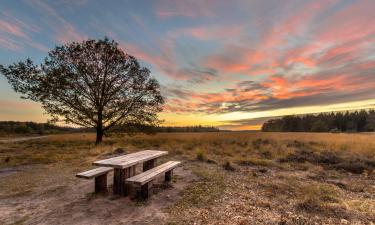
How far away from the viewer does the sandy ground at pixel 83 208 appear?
3.82m

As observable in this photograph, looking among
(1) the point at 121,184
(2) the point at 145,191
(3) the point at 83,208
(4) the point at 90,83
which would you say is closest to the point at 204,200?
Result: (2) the point at 145,191

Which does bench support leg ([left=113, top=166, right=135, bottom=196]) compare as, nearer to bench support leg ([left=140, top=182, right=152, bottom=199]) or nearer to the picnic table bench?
the picnic table bench

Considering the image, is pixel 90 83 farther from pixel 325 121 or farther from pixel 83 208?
pixel 325 121

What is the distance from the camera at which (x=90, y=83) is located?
15734mm

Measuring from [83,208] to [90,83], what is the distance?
13.1 meters

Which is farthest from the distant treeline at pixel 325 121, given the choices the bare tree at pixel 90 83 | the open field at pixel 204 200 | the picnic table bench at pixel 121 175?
the picnic table bench at pixel 121 175

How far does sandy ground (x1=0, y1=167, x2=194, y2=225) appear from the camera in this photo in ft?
12.5

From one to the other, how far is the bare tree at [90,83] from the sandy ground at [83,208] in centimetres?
1111

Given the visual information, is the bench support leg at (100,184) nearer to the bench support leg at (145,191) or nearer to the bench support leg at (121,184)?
the bench support leg at (121,184)

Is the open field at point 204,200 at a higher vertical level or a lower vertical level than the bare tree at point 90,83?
lower

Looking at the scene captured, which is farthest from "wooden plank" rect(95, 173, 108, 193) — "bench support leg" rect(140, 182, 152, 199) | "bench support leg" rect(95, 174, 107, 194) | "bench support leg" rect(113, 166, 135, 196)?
"bench support leg" rect(140, 182, 152, 199)

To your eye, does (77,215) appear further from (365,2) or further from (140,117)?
(140,117)

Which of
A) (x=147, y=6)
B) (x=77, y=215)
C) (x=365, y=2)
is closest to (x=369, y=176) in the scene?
(x=365, y=2)

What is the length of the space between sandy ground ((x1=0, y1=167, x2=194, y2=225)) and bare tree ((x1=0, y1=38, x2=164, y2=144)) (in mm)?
11115
